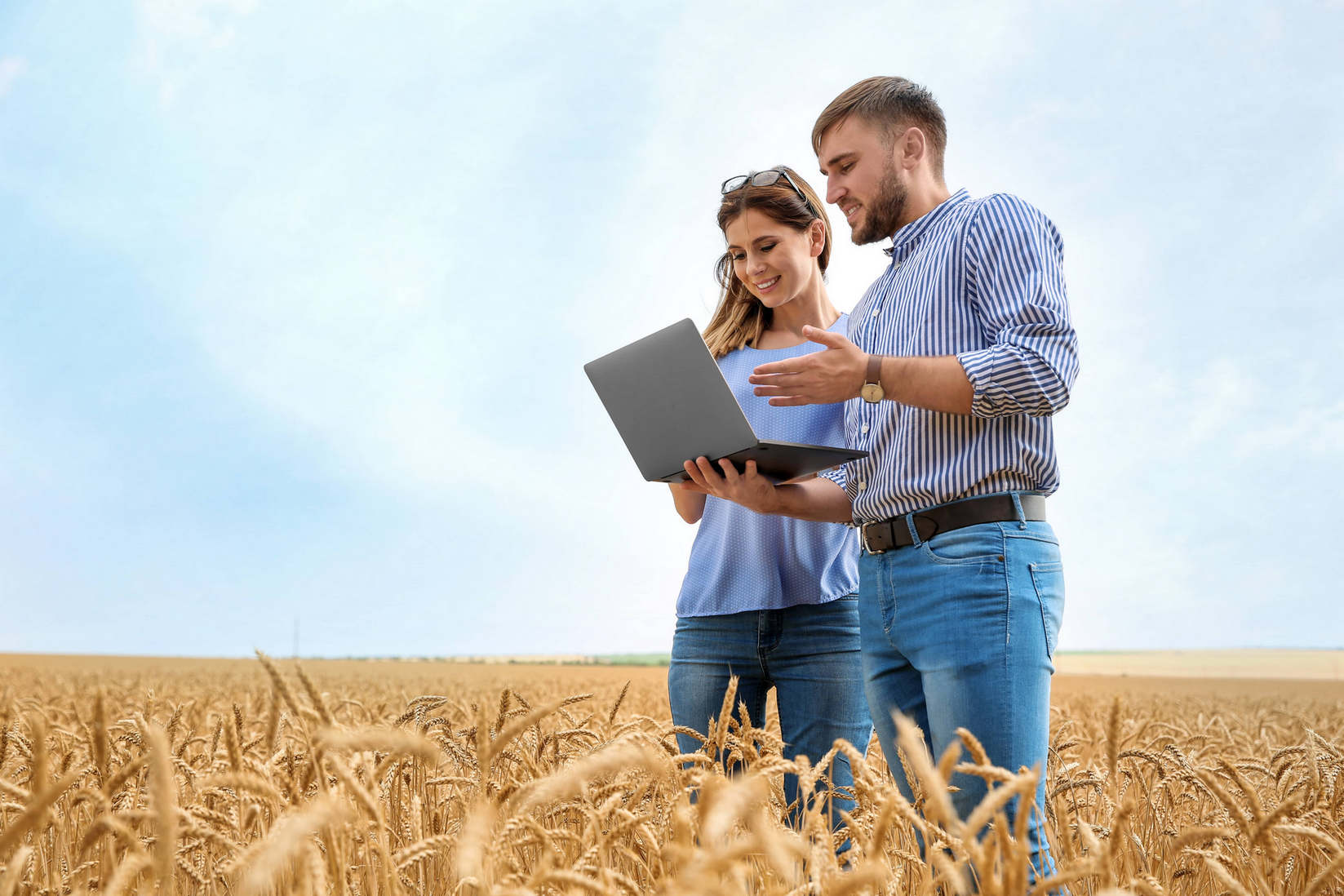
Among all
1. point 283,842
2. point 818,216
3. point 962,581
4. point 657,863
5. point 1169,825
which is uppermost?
point 818,216

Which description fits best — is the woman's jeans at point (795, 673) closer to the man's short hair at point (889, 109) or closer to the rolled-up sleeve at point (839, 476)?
the rolled-up sleeve at point (839, 476)

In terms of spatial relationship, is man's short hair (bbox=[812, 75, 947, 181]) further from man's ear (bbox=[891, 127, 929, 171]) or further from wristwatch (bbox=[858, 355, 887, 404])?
wristwatch (bbox=[858, 355, 887, 404])

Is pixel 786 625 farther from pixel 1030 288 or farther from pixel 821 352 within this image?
pixel 1030 288

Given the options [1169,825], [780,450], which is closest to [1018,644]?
[780,450]

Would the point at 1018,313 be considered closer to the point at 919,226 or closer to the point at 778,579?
the point at 919,226

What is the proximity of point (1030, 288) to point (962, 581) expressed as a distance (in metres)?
0.77

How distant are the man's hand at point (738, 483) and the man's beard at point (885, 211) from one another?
781mm

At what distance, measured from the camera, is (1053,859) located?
1988 mm

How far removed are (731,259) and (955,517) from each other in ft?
5.16

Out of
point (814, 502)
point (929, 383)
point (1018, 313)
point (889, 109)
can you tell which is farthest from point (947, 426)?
point (889, 109)

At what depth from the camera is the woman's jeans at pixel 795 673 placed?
3.08 m

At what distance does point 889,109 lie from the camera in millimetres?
2604

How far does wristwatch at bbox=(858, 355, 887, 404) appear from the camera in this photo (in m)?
2.33

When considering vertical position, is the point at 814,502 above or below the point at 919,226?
below
